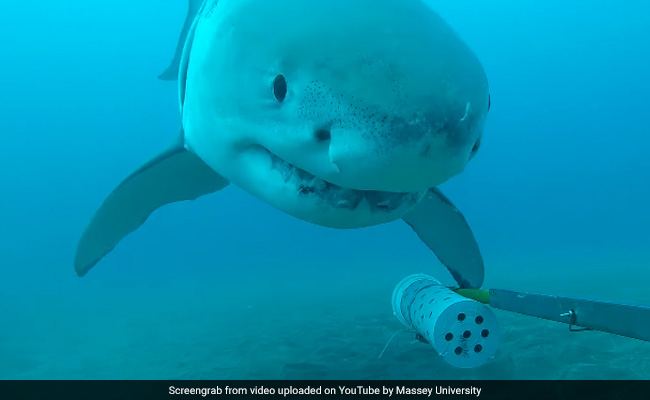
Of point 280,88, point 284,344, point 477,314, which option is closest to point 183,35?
point 280,88

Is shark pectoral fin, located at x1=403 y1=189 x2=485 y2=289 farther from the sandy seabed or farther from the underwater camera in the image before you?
the sandy seabed

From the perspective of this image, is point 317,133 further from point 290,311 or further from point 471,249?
point 290,311

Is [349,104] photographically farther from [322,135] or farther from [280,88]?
[280,88]

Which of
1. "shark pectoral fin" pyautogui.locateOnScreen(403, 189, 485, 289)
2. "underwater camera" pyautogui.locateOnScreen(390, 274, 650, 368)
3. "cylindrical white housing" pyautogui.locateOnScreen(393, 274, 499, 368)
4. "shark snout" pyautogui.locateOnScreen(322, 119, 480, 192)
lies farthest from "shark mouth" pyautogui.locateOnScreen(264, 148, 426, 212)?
"shark pectoral fin" pyautogui.locateOnScreen(403, 189, 485, 289)

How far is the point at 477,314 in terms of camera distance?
12.9 ft

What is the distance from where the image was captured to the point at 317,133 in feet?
5.13

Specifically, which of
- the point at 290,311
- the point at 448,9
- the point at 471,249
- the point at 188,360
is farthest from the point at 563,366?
the point at 448,9

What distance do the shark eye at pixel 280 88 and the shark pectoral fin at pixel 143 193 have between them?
245 centimetres

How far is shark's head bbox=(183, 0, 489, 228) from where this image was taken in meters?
1.42

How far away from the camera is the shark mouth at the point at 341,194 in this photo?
5.76ft

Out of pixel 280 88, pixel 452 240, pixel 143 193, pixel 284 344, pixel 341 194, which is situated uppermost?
pixel 143 193

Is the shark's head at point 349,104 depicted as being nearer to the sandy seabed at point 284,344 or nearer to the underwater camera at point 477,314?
the underwater camera at point 477,314
